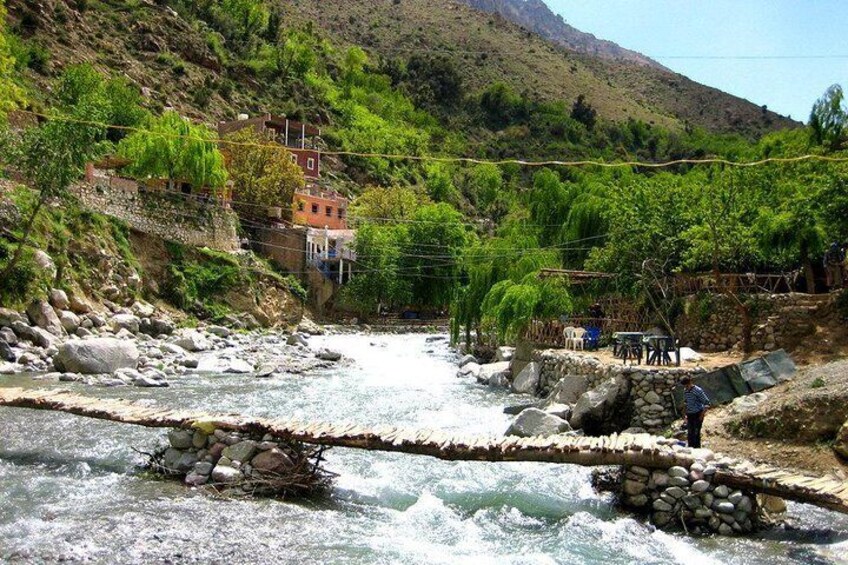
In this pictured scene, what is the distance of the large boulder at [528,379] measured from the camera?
20703mm

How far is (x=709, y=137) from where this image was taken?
349ft

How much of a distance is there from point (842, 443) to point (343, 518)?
7224 millimetres

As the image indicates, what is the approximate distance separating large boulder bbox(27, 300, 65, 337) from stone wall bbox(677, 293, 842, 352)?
18511 millimetres

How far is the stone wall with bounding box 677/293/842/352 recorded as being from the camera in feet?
53.4

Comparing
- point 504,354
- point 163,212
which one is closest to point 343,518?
point 504,354

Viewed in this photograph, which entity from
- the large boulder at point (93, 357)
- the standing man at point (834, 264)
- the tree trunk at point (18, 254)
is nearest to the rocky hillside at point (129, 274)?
the tree trunk at point (18, 254)

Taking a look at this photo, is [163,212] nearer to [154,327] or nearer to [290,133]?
[154,327]

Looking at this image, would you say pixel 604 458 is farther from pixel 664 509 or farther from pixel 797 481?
pixel 797 481

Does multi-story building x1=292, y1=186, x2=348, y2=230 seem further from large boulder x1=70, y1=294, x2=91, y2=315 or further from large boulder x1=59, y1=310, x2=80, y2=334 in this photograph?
large boulder x1=59, y1=310, x2=80, y2=334

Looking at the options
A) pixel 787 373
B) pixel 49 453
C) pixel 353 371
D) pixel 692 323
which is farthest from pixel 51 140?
pixel 787 373

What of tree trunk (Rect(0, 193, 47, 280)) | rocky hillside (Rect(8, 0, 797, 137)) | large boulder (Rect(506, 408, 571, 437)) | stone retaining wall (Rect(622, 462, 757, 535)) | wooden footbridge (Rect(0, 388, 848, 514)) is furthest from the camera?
rocky hillside (Rect(8, 0, 797, 137))

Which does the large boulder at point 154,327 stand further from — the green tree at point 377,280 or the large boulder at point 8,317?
the green tree at point 377,280

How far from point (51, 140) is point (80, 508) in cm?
1847

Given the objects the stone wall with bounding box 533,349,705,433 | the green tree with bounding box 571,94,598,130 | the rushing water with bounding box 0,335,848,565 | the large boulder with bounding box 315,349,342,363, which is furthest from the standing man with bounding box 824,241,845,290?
the green tree with bounding box 571,94,598,130
